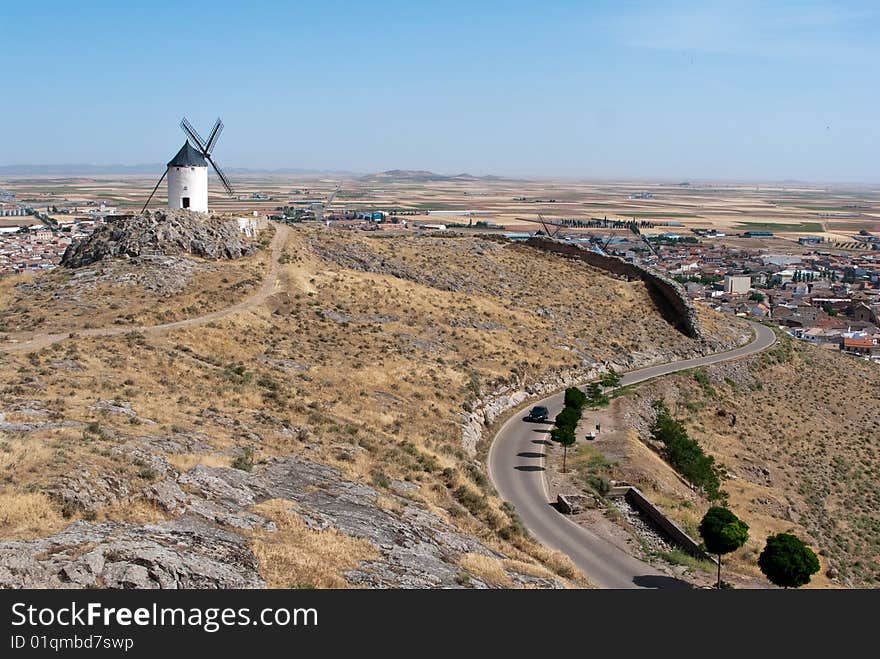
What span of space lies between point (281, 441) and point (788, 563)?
495 inches

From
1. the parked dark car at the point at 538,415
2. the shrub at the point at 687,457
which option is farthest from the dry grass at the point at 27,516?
the shrub at the point at 687,457

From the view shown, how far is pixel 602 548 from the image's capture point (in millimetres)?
→ 21188

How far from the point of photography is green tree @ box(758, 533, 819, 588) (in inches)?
732

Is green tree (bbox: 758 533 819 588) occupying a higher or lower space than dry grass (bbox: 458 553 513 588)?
lower

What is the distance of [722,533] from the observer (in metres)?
19.5

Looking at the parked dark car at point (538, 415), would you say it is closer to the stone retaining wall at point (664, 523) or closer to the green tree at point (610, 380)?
the green tree at point (610, 380)

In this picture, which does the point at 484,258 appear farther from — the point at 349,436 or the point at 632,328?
the point at 349,436

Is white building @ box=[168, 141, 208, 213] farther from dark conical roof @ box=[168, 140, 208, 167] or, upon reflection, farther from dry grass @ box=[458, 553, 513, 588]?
dry grass @ box=[458, 553, 513, 588]

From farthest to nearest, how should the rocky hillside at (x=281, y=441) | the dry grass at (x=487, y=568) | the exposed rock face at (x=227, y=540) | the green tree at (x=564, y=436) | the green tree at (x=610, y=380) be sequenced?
the green tree at (x=610, y=380)
the green tree at (x=564, y=436)
the dry grass at (x=487, y=568)
the rocky hillside at (x=281, y=441)
the exposed rock face at (x=227, y=540)

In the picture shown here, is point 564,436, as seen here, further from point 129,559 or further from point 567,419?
point 129,559

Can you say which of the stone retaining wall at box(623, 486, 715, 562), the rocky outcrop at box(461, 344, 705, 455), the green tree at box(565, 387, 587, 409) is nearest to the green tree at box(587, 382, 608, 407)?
the rocky outcrop at box(461, 344, 705, 455)

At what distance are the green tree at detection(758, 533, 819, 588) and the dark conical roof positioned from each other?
33.2 m

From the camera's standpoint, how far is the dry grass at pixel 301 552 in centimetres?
1268

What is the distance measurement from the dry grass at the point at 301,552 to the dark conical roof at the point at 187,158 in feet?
94.9
